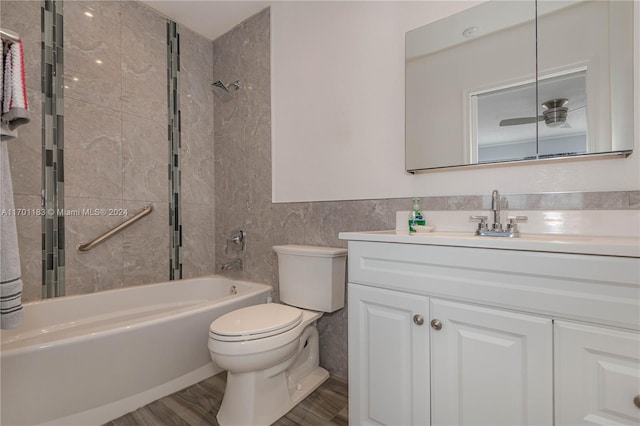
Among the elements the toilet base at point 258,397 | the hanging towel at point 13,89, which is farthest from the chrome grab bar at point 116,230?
the toilet base at point 258,397

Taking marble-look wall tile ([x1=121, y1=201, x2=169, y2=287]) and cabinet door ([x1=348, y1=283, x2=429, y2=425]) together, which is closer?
cabinet door ([x1=348, y1=283, x2=429, y2=425])

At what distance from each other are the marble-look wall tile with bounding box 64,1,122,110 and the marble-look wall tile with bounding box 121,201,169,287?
0.73 metres

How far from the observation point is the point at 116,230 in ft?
6.39

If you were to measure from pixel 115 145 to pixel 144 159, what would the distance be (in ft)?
0.65

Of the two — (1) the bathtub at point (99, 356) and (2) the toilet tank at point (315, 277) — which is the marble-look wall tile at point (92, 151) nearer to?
(1) the bathtub at point (99, 356)

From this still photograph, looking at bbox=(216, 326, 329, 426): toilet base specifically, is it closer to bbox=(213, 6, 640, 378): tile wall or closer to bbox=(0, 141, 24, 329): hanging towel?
bbox=(213, 6, 640, 378): tile wall

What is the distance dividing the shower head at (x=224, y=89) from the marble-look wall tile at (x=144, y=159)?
51 cm

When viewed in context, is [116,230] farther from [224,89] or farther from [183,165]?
[224,89]

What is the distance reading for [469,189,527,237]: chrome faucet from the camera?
3.75ft

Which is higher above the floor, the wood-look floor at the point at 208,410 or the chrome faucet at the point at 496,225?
the chrome faucet at the point at 496,225

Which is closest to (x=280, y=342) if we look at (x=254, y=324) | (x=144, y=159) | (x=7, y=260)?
(x=254, y=324)

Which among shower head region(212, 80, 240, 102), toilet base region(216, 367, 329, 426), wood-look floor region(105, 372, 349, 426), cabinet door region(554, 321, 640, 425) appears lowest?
wood-look floor region(105, 372, 349, 426)

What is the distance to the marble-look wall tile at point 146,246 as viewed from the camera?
2047 mm

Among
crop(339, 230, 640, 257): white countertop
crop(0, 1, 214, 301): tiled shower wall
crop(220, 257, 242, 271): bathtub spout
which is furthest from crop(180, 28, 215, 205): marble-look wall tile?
crop(339, 230, 640, 257): white countertop
